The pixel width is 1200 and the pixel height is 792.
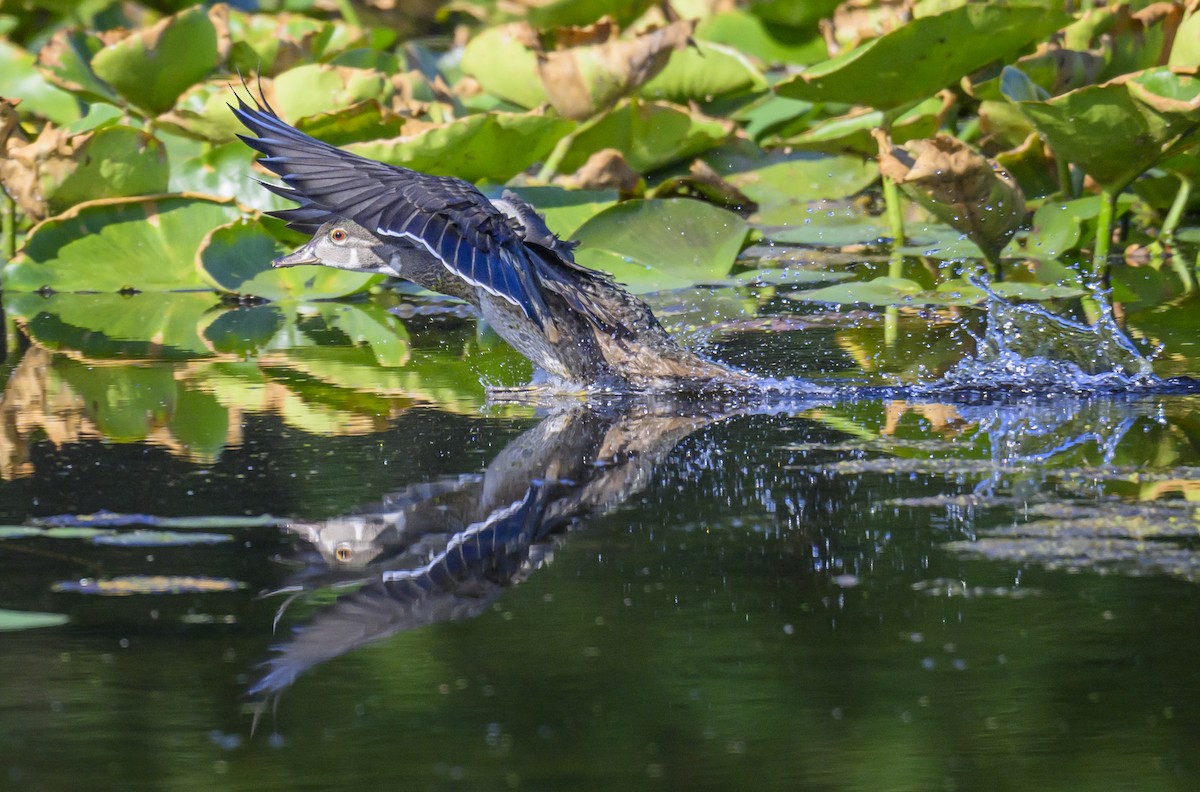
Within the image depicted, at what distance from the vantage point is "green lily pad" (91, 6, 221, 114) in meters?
7.47

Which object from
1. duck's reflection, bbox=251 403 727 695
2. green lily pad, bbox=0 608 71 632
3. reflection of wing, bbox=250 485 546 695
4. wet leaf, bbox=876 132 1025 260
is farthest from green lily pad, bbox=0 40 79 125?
green lily pad, bbox=0 608 71 632

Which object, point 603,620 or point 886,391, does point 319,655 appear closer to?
point 603,620

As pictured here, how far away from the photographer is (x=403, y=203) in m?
4.10

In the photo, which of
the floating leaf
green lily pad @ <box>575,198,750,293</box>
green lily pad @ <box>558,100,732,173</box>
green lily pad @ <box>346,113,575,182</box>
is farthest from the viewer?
green lily pad @ <box>558,100,732,173</box>

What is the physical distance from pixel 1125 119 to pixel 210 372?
10.5ft

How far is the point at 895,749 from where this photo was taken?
221 cm

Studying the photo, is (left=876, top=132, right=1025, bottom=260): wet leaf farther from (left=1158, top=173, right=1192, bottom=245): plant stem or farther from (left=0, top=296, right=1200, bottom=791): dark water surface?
(left=0, top=296, right=1200, bottom=791): dark water surface

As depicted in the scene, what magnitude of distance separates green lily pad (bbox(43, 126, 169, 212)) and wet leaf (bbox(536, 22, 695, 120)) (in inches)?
70.0

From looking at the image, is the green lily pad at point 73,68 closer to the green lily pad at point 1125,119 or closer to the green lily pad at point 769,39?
the green lily pad at point 769,39

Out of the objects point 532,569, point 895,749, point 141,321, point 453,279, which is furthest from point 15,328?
point 895,749

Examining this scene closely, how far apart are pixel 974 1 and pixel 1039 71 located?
0.76 m

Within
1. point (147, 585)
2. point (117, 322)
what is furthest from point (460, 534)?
point (117, 322)

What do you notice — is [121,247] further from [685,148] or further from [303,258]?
[685,148]

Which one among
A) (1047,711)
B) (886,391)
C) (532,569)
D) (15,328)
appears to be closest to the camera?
(1047,711)
